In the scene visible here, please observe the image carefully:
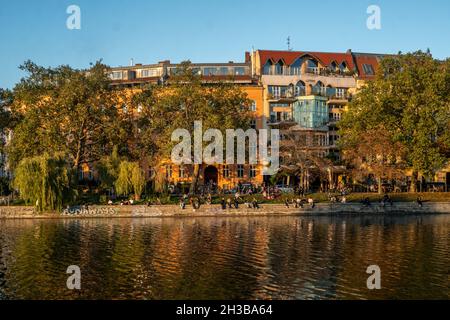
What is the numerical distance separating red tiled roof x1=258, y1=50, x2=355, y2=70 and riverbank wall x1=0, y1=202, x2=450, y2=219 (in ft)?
115

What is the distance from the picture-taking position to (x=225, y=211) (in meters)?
66.9

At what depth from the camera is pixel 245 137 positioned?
258 feet

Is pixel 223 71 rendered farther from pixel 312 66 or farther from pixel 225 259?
pixel 225 259

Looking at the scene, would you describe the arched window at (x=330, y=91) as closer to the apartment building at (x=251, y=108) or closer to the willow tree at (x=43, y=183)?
the apartment building at (x=251, y=108)

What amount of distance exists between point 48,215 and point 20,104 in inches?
786

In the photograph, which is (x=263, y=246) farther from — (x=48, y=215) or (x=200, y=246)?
(x=48, y=215)

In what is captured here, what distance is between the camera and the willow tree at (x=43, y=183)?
2451 inches

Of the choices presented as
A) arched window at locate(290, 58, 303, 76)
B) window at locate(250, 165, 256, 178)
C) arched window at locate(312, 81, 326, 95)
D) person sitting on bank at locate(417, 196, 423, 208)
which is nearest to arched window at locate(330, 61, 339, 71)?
arched window at locate(312, 81, 326, 95)

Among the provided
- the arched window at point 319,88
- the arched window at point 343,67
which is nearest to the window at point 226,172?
the arched window at point 319,88

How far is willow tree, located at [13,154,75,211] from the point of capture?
62.2m

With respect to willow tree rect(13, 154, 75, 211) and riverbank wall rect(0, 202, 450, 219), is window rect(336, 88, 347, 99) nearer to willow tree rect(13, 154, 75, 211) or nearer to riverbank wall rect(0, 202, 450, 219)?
riverbank wall rect(0, 202, 450, 219)

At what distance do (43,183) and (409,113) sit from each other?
1783 inches

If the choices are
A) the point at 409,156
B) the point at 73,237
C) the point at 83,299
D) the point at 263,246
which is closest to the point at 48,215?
the point at 73,237

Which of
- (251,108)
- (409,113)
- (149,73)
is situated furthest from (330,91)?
(149,73)
